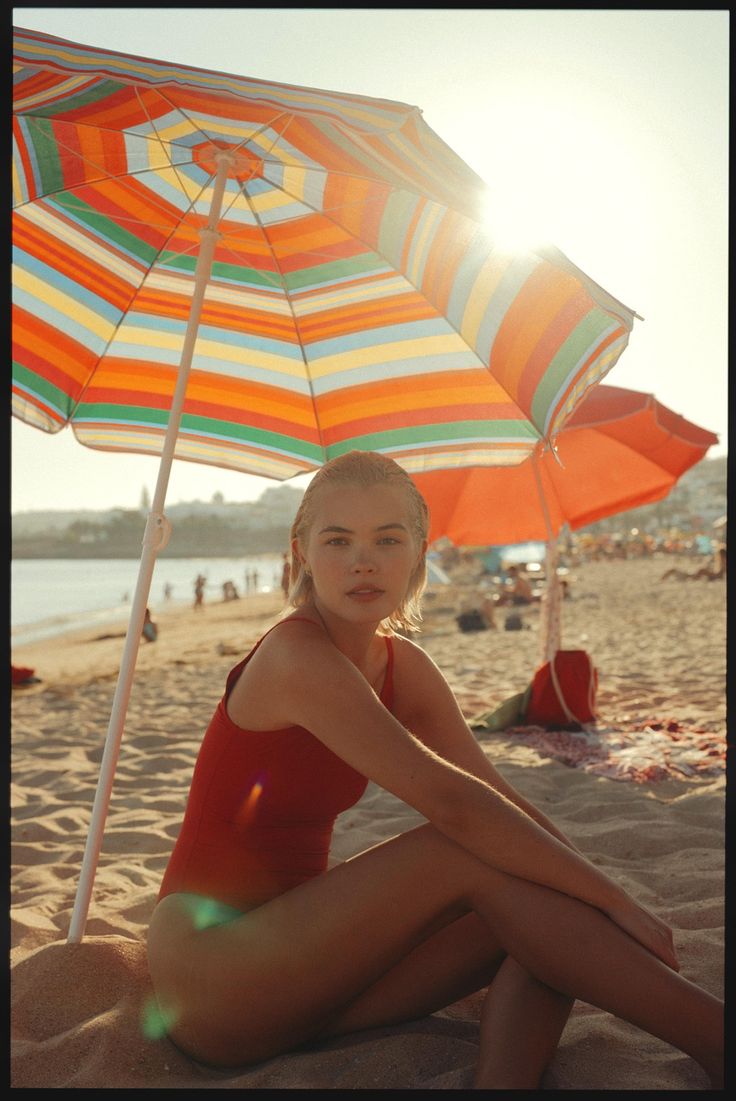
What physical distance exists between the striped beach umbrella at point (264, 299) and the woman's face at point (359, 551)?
2.02 feet

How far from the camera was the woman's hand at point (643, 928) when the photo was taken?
1.65m

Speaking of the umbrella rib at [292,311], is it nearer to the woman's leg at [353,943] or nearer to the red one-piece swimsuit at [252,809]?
the red one-piece swimsuit at [252,809]

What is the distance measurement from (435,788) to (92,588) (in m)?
39.6

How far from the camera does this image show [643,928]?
1666mm

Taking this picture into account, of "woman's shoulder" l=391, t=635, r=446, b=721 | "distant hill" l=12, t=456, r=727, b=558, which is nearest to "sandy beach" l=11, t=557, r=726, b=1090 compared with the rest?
"woman's shoulder" l=391, t=635, r=446, b=721

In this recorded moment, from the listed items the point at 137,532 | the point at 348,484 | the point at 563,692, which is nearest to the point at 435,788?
the point at 348,484

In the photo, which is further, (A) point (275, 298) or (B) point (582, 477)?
(B) point (582, 477)

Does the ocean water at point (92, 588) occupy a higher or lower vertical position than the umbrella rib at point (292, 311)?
lower

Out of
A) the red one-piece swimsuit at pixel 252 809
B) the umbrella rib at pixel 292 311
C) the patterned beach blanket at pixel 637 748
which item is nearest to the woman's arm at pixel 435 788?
the red one-piece swimsuit at pixel 252 809

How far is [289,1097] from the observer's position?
1.35m

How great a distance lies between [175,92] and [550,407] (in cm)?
123

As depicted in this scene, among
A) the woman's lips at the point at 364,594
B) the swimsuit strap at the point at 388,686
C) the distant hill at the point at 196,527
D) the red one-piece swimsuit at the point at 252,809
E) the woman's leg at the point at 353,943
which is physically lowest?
the woman's leg at the point at 353,943

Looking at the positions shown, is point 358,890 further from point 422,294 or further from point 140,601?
point 422,294

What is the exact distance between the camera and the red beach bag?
5660 mm
